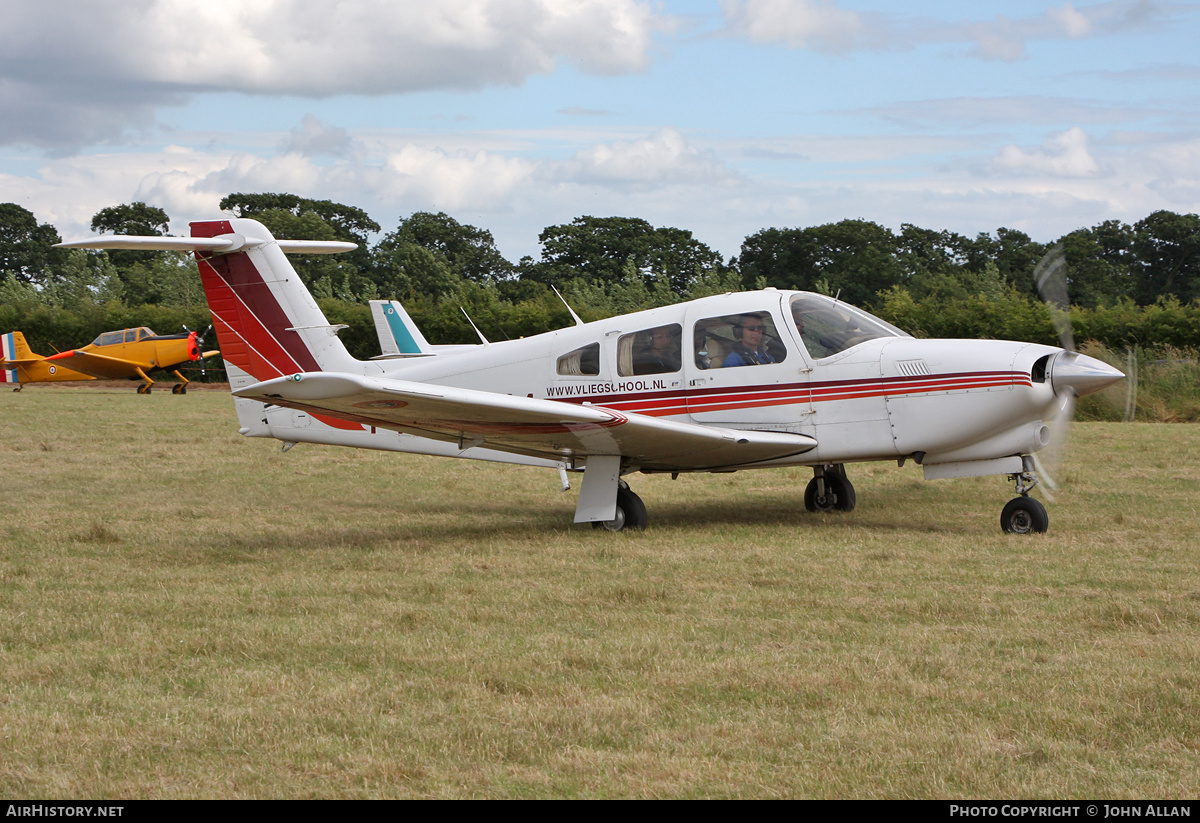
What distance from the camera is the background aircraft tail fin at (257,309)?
10.3m

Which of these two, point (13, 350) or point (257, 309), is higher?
point (13, 350)

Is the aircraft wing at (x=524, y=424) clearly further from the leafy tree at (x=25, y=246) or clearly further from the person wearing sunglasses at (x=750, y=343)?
the leafy tree at (x=25, y=246)

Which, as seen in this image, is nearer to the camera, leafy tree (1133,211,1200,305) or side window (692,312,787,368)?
side window (692,312,787,368)

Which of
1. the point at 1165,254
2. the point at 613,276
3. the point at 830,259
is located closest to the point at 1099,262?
the point at 1165,254

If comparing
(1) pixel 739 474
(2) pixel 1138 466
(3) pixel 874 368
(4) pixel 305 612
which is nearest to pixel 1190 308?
(2) pixel 1138 466

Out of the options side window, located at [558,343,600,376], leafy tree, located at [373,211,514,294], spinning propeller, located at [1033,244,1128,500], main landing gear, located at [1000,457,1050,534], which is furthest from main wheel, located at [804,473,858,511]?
leafy tree, located at [373,211,514,294]

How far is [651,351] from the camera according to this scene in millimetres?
9383

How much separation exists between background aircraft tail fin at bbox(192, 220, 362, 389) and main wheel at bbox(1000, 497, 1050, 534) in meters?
6.08

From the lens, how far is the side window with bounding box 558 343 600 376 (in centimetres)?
960

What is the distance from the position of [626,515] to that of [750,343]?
5.86ft

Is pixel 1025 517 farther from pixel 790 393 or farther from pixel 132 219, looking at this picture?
pixel 132 219

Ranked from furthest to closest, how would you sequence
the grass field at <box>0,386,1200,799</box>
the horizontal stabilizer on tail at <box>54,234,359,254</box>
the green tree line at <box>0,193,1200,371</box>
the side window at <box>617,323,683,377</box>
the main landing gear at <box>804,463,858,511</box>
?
1. the green tree line at <box>0,193,1200,371</box>
2. the main landing gear at <box>804,463,858,511</box>
3. the side window at <box>617,323,683,377</box>
4. the horizontal stabilizer on tail at <box>54,234,359,254</box>
5. the grass field at <box>0,386,1200,799</box>

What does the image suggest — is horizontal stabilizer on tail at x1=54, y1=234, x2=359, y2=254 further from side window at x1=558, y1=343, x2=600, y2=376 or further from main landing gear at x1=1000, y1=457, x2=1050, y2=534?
main landing gear at x1=1000, y1=457, x2=1050, y2=534

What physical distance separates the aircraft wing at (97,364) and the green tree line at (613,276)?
817 centimetres
